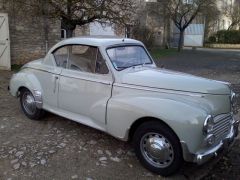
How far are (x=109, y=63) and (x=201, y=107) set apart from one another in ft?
5.24

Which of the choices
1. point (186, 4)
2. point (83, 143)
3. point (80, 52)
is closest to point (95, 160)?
point (83, 143)

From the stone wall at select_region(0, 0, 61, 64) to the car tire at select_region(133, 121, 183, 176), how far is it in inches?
412

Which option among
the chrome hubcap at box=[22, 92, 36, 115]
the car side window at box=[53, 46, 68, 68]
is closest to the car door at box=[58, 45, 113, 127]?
the car side window at box=[53, 46, 68, 68]

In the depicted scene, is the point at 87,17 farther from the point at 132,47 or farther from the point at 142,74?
the point at 142,74

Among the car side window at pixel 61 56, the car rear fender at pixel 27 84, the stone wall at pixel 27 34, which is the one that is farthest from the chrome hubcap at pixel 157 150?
the stone wall at pixel 27 34

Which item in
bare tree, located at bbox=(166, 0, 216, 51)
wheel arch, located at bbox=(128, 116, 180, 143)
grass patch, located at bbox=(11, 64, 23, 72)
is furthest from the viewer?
bare tree, located at bbox=(166, 0, 216, 51)

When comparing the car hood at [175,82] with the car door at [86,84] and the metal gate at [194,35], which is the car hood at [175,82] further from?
the metal gate at [194,35]

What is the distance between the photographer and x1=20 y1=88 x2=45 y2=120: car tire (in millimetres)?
6270

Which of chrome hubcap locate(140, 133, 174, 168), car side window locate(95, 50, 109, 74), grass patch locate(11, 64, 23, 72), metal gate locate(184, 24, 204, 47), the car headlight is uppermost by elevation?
metal gate locate(184, 24, 204, 47)

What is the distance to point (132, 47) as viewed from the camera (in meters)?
5.81

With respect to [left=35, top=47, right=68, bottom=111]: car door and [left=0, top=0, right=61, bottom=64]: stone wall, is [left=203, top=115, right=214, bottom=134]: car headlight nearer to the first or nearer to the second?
[left=35, top=47, right=68, bottom=111]: car door

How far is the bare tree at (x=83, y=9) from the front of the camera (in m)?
12.3

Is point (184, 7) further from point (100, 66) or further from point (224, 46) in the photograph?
point (100, 66)

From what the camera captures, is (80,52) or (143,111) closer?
(143,111)
